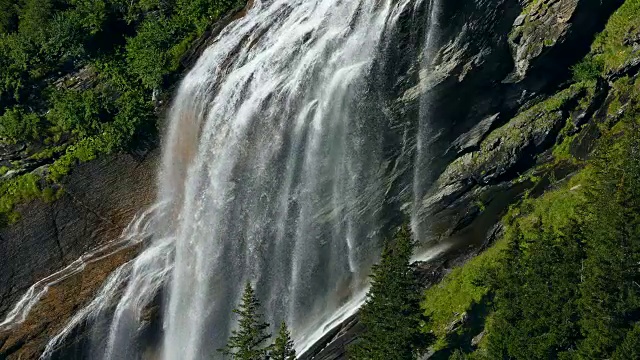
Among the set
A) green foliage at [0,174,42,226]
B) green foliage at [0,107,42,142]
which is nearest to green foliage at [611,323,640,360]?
green foliage at [0,174,42,226]

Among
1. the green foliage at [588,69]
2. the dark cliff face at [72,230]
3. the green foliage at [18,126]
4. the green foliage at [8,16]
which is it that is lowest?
the green foliage at [588,69]

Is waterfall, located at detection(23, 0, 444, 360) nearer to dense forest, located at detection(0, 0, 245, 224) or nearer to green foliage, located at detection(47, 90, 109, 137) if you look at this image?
dense forest, located at detection(0, 0, 245, 224)

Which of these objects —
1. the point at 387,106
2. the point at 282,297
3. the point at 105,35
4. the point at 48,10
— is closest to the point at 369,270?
the point at 282,297

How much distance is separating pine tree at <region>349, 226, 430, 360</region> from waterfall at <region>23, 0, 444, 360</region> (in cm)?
664

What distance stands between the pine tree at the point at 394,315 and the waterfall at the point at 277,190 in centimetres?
664

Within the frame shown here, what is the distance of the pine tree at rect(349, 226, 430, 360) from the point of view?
29.7 metres

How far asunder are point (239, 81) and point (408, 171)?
10.6 meters

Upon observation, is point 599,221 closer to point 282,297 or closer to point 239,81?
point 282,297

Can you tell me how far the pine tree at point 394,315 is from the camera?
29656 millimetres

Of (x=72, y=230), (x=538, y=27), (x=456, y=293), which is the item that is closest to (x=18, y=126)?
(x=72, y=230)

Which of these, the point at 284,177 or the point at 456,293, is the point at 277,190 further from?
the point at 456,293

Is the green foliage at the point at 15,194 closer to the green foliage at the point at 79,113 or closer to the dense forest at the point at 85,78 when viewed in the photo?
the dense forest at the point at 85,78

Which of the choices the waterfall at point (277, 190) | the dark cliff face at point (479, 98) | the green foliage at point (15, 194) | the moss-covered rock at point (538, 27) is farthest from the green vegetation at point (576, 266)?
the green foliage at point (15, 194)

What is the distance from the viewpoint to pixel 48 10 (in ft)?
165
